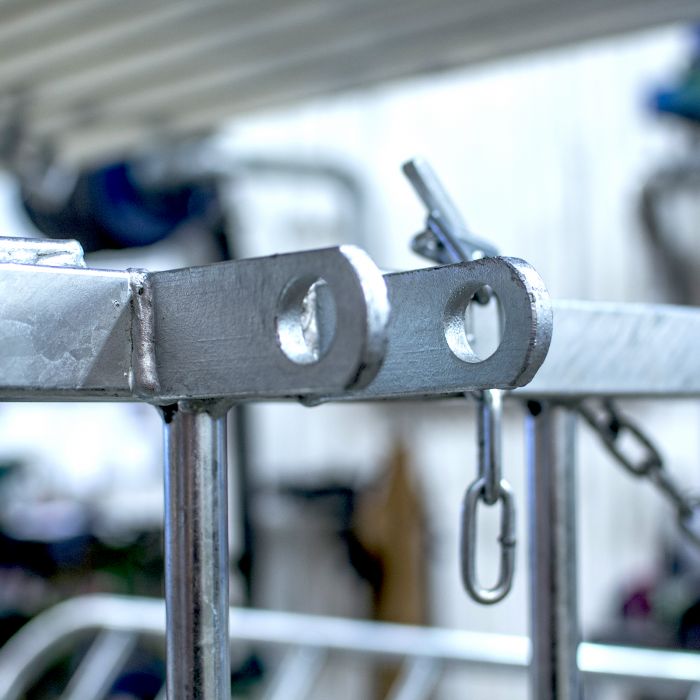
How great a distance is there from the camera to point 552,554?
676 millimetres

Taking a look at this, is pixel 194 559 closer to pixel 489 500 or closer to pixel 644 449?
pixel 489 500

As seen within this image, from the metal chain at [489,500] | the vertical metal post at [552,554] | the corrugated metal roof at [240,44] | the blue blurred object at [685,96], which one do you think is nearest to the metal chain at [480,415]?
the metal chain at [489,500]

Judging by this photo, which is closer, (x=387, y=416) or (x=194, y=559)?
(x=194, y=559)

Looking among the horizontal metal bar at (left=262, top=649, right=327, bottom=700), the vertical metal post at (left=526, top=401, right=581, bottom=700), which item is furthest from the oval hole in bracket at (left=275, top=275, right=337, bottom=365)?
the horizontal metal bar at (left=262, top=649, right=327, bottom=700)

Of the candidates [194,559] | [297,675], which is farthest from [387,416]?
[194,559]

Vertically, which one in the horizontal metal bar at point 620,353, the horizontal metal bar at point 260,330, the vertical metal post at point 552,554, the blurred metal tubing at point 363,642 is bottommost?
the blurred metal tubing at point 363,642

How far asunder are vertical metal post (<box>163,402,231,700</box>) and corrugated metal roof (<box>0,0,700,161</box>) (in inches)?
24.9

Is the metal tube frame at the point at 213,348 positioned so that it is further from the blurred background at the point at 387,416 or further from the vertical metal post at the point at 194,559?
the blurred background at the point at 387,416

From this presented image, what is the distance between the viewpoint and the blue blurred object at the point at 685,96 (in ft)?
9.26

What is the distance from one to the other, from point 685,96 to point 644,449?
7.69 ft

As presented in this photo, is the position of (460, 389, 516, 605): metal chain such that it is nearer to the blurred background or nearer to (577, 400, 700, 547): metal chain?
(577, 400, 700, 547): metal chain

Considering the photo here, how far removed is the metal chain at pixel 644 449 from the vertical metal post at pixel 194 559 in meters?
0.30

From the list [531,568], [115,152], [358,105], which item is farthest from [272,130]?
[531,568]

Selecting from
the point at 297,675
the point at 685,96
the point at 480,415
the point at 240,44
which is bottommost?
the point at 297,675
